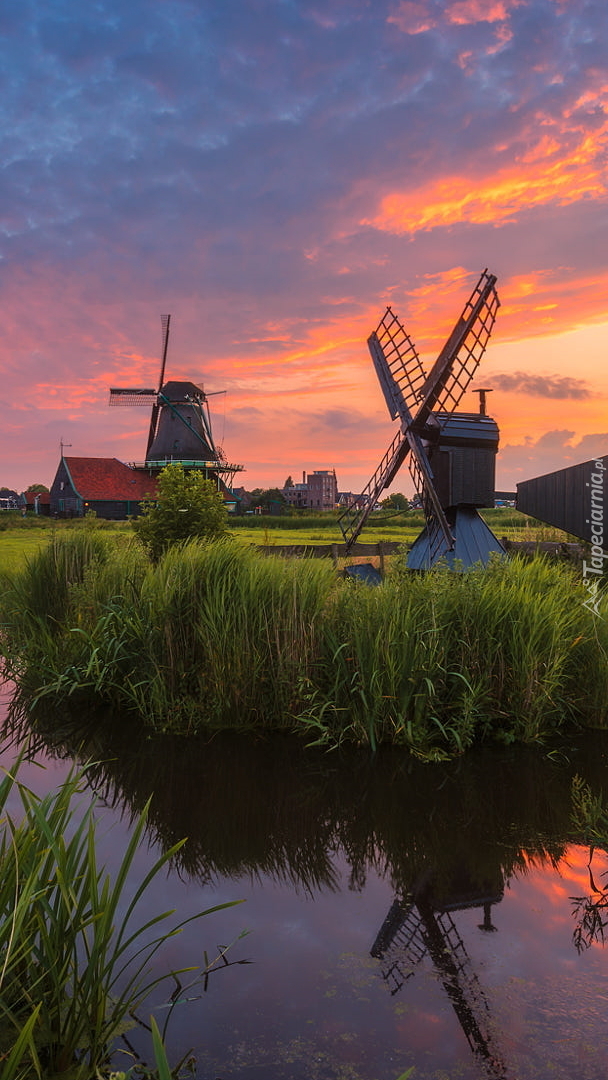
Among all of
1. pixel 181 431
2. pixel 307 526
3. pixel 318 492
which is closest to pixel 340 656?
pixel 307 526

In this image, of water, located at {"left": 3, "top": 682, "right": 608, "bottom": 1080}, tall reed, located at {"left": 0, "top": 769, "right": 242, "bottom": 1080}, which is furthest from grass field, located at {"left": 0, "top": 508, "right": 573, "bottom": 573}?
tall reed, located at {"left": 0, "top": 769, "right": 242, "bottom": 1080}

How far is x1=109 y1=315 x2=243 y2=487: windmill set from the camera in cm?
5238

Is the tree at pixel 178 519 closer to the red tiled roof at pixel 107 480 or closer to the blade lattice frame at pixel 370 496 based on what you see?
the blade lattice frame at pixel 370 496

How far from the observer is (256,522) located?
4622cm

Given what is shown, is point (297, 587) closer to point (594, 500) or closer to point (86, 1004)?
point (86, 1004)

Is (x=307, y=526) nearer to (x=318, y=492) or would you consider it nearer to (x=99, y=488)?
(x=99, y=488)

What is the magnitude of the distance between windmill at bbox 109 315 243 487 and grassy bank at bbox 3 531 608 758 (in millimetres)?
44544

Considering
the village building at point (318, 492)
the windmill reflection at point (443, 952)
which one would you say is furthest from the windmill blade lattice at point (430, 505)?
the village building at point (318, 492)

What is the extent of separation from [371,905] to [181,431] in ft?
168

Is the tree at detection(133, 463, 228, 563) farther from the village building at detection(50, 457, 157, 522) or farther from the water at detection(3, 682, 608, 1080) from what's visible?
the village building at detection(50, 457, 157, 522)

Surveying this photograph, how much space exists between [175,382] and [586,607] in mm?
50912

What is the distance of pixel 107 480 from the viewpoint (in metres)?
53.4

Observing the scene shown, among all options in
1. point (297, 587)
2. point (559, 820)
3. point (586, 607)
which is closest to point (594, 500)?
point (586, 607)

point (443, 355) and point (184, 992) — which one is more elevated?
point (443, 355)
